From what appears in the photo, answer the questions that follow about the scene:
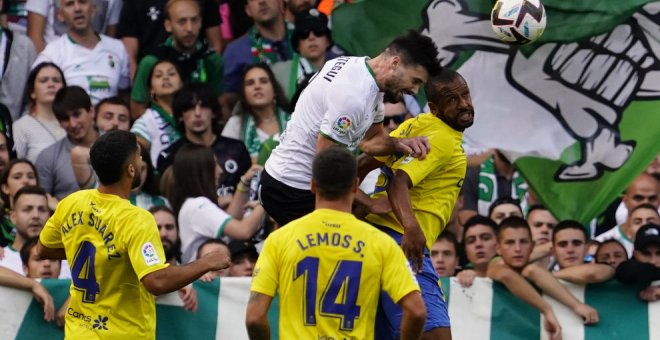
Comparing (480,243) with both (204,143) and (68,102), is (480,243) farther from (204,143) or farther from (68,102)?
(68,102)

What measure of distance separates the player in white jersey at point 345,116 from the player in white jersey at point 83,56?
485 centimetres

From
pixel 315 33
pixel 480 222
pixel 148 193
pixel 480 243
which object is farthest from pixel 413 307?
pixel 315 33

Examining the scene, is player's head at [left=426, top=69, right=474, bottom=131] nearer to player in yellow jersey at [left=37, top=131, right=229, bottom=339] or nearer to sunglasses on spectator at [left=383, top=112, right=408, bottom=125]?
player in yellow jersey at [left=37, top=131, right=229, bottom=339]

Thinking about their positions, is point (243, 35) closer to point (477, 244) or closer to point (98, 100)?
point (98, 100)

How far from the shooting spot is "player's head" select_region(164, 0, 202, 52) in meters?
14.5

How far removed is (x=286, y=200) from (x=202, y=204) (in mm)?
2938

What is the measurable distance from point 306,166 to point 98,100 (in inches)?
198

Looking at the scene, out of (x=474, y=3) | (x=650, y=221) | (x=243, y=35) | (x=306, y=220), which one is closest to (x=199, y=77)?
(x=243, y=35)

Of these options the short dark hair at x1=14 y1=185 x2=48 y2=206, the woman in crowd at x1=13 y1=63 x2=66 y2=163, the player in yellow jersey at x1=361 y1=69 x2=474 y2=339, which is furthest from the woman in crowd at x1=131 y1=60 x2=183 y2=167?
the player in yellow jersey at x1=361 y1=69 x2=474 y2=339

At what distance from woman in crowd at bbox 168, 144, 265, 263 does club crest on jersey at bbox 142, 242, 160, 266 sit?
11.0 ft

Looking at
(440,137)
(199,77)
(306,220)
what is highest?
(199,77)

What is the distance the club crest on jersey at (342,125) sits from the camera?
9438mm

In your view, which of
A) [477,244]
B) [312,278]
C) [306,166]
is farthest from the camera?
[477,244]

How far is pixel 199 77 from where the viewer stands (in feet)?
48.2
